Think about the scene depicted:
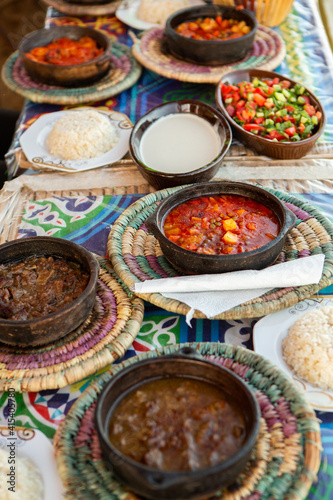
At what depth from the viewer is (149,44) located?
9.61ft

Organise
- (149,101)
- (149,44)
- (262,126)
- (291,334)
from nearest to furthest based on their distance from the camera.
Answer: (291,334) → (262,126) → (149,101) → (149,44)

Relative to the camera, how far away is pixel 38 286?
1536mm

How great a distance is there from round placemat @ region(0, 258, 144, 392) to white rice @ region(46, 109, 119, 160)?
922 mm

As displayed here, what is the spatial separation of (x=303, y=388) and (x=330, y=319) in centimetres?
24

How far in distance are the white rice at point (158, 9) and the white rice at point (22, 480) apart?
9.42 ft

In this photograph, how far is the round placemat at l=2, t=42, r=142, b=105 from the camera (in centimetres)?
263

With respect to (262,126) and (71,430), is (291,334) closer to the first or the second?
(71,430)

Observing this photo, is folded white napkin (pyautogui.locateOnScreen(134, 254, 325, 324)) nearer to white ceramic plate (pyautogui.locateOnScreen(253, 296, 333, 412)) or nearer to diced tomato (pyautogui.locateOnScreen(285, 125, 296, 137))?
white ceramic plate (pyautogui.locateOnScreen(253, 296, 333, 412))

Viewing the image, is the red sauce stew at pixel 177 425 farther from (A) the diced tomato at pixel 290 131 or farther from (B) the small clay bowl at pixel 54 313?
(A) the diced tomato at pixel 290 131

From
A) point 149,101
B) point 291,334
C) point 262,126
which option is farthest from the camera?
point 149,101


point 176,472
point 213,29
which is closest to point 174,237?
point 176,472

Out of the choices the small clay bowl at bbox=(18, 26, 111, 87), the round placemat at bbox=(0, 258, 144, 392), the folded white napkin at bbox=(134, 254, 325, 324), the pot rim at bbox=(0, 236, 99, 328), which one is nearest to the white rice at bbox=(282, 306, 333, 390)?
the folded white napkin at bbox=(134, 254, 325, 324)

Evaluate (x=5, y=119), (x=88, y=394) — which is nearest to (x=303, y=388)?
(x=88, y=394)

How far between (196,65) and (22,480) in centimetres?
233
